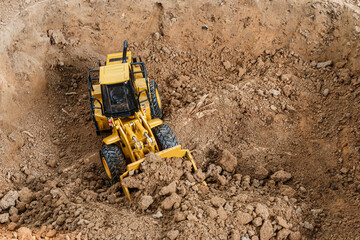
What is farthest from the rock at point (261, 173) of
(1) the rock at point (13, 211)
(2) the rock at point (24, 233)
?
(1) the rock at point (13, 211)

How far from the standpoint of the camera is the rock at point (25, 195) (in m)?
6.13

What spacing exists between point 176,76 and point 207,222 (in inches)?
196

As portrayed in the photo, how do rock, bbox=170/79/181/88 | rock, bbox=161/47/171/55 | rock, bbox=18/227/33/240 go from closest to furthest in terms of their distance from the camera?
rock, bbox=18/227/33/240 → rock, bbox=170/79/181/88 → rock, bbox=161/47/171/55

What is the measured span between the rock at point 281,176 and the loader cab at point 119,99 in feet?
10.5

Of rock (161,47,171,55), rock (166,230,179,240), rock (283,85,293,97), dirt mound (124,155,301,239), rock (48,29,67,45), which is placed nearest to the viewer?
rock (166,230,179,240)

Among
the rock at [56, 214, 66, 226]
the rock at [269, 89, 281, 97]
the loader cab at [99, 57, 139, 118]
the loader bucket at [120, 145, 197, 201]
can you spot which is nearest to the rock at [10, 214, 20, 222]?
the rock at [56, 214, 66, 226]

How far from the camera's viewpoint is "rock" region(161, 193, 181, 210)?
5520 millimetres

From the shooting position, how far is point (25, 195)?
243 inches

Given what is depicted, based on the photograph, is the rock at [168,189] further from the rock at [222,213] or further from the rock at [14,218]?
the rock at [14,218]

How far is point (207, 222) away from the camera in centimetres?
523

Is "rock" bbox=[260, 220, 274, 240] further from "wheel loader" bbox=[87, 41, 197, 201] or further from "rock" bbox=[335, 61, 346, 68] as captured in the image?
"rock" bbox=[335, 61, 346, 68]

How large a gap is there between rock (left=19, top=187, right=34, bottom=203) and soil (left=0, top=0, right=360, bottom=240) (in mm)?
19

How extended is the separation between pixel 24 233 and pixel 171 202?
2403mm

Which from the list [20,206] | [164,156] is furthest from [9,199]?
[164,156]
